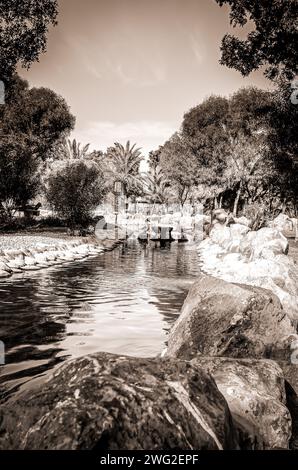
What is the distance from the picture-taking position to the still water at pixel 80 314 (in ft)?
18.7

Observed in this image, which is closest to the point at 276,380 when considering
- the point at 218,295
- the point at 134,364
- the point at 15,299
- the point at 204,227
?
the point at 218,295

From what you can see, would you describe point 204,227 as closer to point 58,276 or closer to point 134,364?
point 58,276

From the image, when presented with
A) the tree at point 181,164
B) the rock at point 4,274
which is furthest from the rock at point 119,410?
the tree at point 181,164

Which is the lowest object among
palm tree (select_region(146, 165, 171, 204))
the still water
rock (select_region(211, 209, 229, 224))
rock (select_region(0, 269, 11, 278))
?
the still water

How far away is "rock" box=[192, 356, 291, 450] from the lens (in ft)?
11.3

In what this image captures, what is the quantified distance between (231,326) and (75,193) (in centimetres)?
2047

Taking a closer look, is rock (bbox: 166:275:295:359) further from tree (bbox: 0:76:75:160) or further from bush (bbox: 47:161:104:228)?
tree (bbox: 0:76:75:160)

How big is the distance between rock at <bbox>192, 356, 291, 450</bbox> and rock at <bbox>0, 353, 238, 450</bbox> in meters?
0.51

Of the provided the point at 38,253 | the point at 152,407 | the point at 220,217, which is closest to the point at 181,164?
the point at 220,217

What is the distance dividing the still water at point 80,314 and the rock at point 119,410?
197 cm

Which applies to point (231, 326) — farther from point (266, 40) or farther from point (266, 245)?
point (266, 40)

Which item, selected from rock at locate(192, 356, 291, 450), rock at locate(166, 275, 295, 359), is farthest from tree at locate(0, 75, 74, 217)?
rock at locate(192, 356, 291, 450)

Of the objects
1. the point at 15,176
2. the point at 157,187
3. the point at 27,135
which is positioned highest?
the point at 27,135

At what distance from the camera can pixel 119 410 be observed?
242cm
